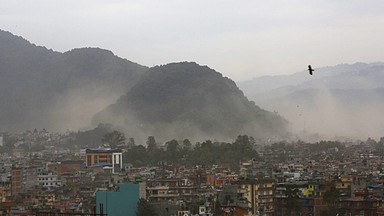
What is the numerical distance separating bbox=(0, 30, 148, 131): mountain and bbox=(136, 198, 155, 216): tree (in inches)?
4421

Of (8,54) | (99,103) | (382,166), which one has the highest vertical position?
(8,54)

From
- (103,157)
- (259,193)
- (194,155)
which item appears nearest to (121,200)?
(259,193)

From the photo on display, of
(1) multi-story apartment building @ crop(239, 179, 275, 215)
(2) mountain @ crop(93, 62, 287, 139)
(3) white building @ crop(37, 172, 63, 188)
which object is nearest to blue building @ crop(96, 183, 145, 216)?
(1) multi-story apartment building @ crop(239, 179, 275, 215)

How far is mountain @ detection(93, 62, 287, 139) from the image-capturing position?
12656 centimetres

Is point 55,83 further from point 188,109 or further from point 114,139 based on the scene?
point 114,139

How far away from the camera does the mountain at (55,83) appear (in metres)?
153

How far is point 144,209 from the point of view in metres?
29.7

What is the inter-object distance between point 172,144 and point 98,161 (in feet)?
18.0

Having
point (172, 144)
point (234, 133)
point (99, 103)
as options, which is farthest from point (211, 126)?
point (172, 144)

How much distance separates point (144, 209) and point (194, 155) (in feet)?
123

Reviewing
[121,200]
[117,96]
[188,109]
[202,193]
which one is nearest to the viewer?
[121,200]

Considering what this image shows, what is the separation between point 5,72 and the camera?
175 meters

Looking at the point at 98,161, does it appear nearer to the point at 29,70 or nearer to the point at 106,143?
the point at 106,143

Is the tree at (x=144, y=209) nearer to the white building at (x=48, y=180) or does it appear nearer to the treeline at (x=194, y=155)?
the white building at (x=48, y=180)
